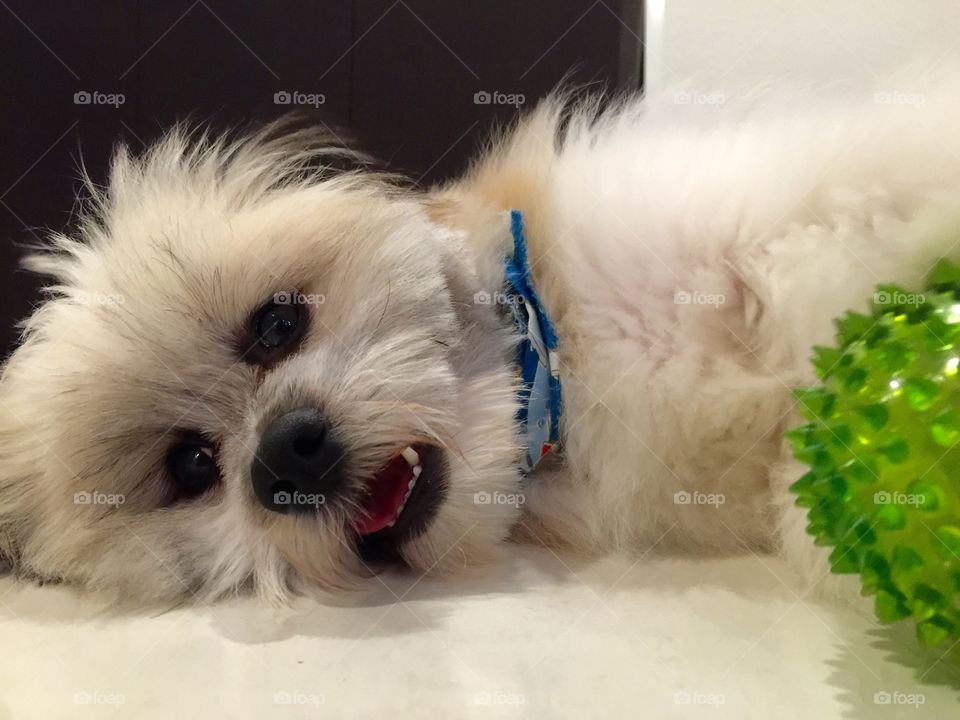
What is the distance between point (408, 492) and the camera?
1.16 metres

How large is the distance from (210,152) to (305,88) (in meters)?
0.90

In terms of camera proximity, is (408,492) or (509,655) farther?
(408,492)

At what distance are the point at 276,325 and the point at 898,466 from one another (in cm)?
87

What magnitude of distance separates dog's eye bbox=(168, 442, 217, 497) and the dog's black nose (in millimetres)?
185

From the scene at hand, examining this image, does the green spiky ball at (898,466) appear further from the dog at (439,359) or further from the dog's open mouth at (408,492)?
the dog's open mouth at (408,492)

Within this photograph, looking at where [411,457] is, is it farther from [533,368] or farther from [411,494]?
[533,368]

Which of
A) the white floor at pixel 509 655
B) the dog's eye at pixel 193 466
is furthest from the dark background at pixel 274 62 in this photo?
the white floor at pixel 509 655

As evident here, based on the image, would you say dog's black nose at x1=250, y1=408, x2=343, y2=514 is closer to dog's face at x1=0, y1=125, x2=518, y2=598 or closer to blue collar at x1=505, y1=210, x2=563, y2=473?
dog's face at x1=0, y1=125, x2=518, y2=598

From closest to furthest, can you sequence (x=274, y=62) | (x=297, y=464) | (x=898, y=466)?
(x=898, y=466) < (x=297, y=464) < (x=274, y=62)

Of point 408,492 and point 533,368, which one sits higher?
point 533,368

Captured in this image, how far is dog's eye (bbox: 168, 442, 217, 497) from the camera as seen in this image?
1.23m

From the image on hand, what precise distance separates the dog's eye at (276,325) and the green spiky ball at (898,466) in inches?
29.9

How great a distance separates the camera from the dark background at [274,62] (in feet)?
6.98

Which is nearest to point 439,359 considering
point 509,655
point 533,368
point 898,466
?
point 533,368
